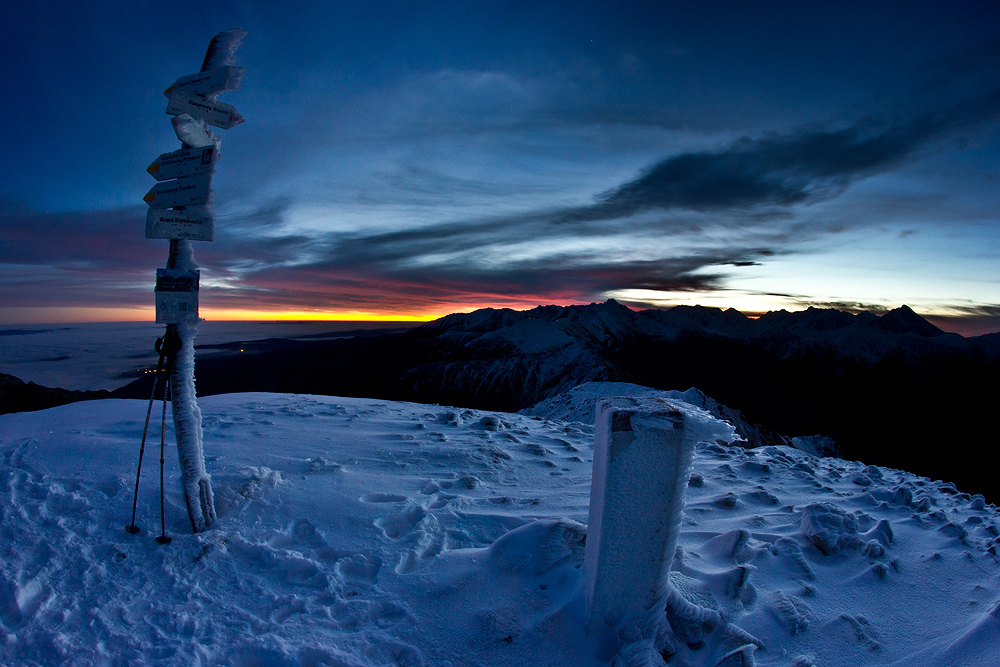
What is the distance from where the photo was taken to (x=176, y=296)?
3793 millimetres

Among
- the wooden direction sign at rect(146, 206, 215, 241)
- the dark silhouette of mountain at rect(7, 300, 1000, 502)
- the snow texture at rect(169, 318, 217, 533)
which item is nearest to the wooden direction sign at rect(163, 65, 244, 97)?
the wooden direction sign at rect(146, 206, 215, 241)

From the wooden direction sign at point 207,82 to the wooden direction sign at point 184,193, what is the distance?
29.2 inches

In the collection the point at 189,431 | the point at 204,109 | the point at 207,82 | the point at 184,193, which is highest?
the point at 207,82

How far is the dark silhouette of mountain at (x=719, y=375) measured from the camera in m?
121

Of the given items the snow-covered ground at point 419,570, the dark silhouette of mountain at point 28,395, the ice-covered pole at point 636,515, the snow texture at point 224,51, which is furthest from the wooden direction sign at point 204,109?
the dark silhouette of mountain at point 28,395

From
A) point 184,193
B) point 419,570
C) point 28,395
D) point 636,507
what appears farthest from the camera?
point 28,395

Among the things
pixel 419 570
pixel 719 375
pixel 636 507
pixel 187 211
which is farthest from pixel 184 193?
pixel 719 375

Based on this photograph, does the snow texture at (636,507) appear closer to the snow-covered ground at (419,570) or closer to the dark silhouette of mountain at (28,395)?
the snow-covered ground at (419,570)

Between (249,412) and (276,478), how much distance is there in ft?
15.8

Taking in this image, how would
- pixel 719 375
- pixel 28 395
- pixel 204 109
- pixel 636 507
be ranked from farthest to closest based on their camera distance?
pixel 719 375 → pixel 28 395 → pixel 204 109 → pixel 636 507

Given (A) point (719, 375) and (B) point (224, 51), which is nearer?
(B) point (224, 51)

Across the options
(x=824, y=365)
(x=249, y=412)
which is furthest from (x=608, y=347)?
(x=249, y=412)

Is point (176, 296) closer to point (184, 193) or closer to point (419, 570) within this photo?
point (184, 193)

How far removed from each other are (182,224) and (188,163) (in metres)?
0.53
